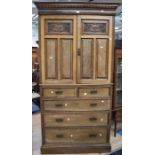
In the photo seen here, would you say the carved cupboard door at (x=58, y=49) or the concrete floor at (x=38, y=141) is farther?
the concrete floor at (x=38, y=141)

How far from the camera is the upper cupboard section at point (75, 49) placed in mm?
2244

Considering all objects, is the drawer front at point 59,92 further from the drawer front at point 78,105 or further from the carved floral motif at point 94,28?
the carved floral motif at point 94,28

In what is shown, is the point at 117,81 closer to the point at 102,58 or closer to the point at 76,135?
the point at 102,58

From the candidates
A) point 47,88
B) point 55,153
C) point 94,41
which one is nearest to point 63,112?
point 47,88

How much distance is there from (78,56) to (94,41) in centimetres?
26

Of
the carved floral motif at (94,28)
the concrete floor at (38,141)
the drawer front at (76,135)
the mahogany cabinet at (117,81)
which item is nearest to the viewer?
the carved floral motif at (94,28)

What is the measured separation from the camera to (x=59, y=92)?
2.34m

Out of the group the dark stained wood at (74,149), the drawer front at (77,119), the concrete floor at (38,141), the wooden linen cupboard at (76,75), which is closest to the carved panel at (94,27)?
the wooden linen cupboard at (76,75)

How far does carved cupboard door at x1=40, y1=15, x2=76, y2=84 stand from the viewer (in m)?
2.23

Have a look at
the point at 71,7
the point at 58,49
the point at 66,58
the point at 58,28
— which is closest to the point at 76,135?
the point at 66,58
